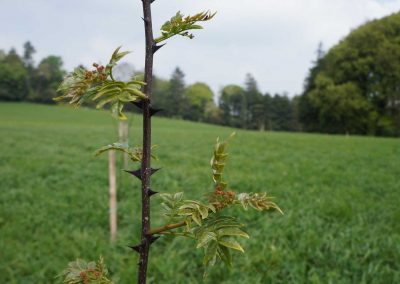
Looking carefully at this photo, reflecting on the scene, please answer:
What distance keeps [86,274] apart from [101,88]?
0.48 meters

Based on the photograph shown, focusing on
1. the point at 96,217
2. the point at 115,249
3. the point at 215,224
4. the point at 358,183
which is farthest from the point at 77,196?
the point at 215,224

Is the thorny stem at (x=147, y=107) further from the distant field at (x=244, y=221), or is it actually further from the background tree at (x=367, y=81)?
the background tree at (x=367, y=81)

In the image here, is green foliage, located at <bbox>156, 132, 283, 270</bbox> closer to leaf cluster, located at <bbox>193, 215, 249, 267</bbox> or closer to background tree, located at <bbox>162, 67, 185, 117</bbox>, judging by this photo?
leaf cluster, located at <bbox>193, 215, 249, 267</bbox>

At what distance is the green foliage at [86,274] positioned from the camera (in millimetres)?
904

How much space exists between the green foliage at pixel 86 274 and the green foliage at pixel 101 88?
0.44 m

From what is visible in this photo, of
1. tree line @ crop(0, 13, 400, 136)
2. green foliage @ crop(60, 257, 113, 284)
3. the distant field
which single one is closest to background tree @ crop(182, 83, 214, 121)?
tree line @ crop(0, 13, 400, 136)

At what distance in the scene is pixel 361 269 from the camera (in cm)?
439

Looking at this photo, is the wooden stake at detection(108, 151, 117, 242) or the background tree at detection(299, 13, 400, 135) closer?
the wooden stake at detection(108, 151, 117, 242)

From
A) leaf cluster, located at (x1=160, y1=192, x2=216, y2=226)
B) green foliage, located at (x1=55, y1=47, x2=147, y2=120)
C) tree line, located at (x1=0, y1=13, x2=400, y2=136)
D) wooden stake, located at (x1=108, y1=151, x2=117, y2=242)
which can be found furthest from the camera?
tree line, located at (x1=0, y1=13, x2=400, y2=136)

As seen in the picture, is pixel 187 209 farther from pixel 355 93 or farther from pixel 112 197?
pixel 355 93

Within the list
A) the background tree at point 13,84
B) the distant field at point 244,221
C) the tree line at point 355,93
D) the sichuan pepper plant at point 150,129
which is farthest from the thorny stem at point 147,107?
the background tree at point 13,84

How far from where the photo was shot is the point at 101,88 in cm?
69

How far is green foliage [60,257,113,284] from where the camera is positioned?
90 centimetres

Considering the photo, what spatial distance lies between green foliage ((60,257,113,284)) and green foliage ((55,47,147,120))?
442 mm
